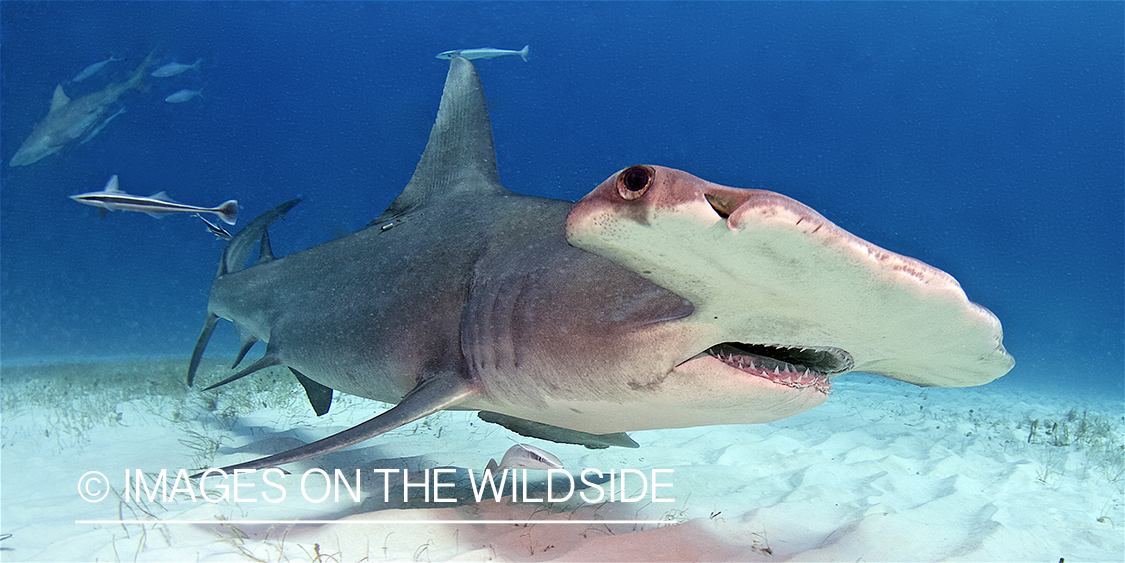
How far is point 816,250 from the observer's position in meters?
1.12

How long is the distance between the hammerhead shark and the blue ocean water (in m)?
62.9

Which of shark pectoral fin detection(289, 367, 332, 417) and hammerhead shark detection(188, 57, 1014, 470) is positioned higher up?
hammerhead shark detection(188, 57, 1014, 470)

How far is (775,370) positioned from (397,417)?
5.33 feet

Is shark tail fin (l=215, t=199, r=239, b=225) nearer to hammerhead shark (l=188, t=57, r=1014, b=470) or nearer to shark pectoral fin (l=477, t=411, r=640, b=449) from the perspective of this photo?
hammerhead shark (l=188, t=57, r=1014, b=470)

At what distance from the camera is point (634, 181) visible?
3.76ft

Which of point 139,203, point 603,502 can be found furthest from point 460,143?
point 139,203

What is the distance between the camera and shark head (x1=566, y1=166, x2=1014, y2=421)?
111 centimetres

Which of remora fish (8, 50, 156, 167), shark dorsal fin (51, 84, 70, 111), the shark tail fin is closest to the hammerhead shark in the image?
the shark tail fin

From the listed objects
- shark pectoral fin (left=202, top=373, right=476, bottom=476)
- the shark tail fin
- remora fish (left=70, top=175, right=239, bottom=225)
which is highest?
the shark tail fin

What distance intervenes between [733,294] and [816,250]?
37 centimetres

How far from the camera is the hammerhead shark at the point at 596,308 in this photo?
119 cm

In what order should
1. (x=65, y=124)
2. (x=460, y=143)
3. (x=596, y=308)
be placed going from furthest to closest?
(x=65, y=124), (x=460, y=143), (x=596, y=308)

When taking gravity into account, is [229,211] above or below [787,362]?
above

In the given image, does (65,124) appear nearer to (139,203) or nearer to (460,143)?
(139,203)
